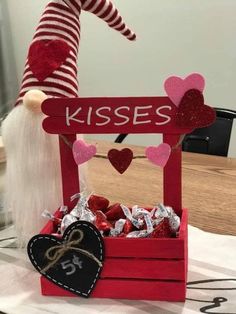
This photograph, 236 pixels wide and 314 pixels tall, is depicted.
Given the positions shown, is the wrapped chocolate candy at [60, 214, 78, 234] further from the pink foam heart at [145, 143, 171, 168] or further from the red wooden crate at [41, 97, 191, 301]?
the pink foam heart at [145, 143, 171, 168]

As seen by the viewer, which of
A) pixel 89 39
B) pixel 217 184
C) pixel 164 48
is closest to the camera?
pixel 217 184

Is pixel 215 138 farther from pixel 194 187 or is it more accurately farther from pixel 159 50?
pixel 159 50

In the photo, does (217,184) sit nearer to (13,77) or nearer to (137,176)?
(137,176)

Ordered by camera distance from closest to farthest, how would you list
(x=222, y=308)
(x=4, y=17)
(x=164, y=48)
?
(x=222, y=308)
(x=164, y=48)
(x=4, y=17)

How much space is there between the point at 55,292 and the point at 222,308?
8.1 inches

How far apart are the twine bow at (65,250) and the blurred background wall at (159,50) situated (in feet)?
5.11

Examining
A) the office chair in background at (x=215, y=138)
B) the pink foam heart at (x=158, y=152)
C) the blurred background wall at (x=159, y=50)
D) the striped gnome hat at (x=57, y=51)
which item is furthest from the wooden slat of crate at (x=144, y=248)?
the blurred background wall at (x=159, y=50)

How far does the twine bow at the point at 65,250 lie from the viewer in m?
0.57

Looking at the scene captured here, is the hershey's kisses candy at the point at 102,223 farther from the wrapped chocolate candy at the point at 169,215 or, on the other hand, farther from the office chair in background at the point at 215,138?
the office chair in background at the point at 215,138

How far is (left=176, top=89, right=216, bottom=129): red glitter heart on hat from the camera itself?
564 mm

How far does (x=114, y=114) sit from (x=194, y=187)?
1.41 feet

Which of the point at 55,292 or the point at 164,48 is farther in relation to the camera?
the point at 164,48

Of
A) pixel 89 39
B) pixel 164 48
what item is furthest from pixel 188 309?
pixel 89 39

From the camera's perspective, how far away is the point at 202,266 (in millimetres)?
659
